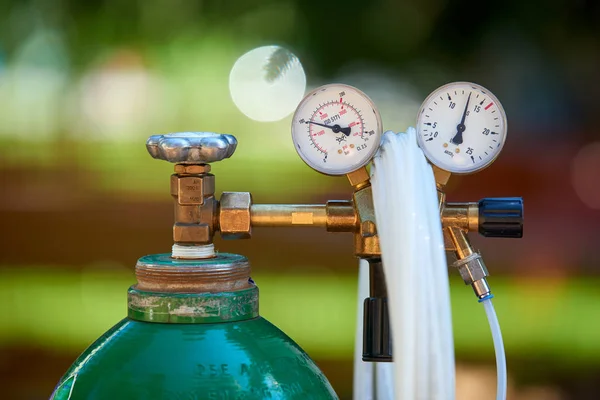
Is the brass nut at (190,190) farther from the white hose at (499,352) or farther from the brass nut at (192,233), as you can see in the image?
the white hose at (499,352)

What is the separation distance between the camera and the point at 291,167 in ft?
12.5

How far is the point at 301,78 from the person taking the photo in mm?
3766

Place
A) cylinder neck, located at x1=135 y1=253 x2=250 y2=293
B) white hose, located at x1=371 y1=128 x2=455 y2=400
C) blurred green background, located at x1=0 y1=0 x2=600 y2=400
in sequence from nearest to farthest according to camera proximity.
→ white hose, located at x1=371 y1=128 x2=455 y2=400
cylinder neck, located at x1=135 y1=253 x2=250 y2=293
blurred green background, located at x1=0 y1=0 x2=600 y2=400

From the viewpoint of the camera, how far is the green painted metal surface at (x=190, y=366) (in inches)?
37.8

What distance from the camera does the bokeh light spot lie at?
3.76 m

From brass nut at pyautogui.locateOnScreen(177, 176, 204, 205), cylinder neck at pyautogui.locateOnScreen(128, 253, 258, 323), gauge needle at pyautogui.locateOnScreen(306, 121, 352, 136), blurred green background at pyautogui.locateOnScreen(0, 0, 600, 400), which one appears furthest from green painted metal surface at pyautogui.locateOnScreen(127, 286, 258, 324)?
blurred green background at pyautogui.locateOnScreen(0, 0, 600, 400)

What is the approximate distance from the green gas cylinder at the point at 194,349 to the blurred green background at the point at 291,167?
2.59 m

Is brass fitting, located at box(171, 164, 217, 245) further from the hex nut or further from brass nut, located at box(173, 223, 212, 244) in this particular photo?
the hex nut

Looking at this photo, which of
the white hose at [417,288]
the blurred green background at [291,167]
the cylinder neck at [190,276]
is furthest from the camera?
the blurred green background at [291,167]

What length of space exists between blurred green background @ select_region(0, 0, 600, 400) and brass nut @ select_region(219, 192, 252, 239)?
8.29 feet

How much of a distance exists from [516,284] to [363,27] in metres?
1.24

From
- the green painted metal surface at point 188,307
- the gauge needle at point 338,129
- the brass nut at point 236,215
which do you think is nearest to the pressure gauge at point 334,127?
the gauge needle at point 338,129

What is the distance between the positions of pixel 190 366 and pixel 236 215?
0.21 meters

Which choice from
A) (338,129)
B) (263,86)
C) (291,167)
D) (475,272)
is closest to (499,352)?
(475,272)
